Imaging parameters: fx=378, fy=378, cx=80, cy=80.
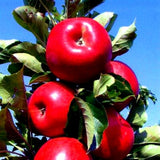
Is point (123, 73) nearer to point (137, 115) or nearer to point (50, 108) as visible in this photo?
point (137, 115)

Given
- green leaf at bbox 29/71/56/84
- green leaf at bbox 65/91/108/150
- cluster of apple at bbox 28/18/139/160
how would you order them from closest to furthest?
green leaf at bbox 65/91/108/150, cluster of apple at bbox 28/18/139/160, green leaf at bbox 29/71/56/84

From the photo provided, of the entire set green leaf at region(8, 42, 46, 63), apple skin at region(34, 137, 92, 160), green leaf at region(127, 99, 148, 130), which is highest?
green leaf at region(8, 42, 46, 63)

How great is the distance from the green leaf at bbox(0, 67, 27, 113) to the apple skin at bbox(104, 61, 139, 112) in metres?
0.39

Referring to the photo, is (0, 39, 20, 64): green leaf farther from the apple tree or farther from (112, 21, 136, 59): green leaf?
(112, 21, 136, 59): green leaf

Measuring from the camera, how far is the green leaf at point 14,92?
156 centimetres

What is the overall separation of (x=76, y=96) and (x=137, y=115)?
44 cm

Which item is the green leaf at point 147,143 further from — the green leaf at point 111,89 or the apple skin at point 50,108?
the apple skin at point 50,108

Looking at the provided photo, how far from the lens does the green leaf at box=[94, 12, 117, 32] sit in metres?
1.91

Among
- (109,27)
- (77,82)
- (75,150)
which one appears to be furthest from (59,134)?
(109,27)

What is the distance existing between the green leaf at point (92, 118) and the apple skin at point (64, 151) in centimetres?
7

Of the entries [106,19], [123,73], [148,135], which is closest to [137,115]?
[148,135]

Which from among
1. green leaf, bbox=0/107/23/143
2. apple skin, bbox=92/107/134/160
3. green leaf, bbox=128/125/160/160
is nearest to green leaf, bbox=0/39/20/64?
green leaf, bbox=0/107/23/143

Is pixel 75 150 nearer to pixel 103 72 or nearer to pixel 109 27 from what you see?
pixel 103 72

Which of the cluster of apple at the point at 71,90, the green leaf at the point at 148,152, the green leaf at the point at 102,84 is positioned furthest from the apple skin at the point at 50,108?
the green leaf at the point at 148,152
